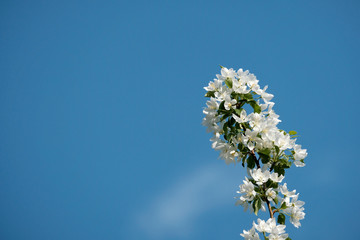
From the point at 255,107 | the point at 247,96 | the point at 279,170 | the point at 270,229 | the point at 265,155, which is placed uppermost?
the point at 247,96

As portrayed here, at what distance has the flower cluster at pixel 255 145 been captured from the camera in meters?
2.86

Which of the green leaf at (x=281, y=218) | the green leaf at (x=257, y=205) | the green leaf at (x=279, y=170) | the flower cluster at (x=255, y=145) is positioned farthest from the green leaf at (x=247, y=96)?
the green leaf at (x=281, y=218)

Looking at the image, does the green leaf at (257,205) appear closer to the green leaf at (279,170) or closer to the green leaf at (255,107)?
the green leaf at (279,170)

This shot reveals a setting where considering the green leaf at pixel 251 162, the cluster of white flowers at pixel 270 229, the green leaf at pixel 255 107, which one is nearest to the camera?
the cluster of white flowers at pixel 270 229

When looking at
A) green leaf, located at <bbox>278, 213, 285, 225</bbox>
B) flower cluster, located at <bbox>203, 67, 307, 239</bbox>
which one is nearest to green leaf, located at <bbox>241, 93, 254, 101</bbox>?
flower cluster, located at <bbox>203, 67, 307, 239</bbox>

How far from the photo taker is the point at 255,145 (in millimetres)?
2990

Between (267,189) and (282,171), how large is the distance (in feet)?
0.81

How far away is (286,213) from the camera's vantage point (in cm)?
300

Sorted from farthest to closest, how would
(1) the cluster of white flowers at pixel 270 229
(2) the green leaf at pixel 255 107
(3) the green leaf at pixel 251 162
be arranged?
(2) the green leaf at pixel 255 107 < (3) the green leaf at pixel 251 162 < (1) the cluster of white flowers at pixel 270 229

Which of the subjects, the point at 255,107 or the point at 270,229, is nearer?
the point at 270,229

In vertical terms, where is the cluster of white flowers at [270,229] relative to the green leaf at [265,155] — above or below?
below

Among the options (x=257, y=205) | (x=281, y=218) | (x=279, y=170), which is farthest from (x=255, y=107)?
(x=281, y=218)

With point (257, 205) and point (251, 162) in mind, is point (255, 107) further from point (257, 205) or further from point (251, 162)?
point (257, 205)

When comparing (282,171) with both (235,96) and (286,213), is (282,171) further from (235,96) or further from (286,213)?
(235,96)
